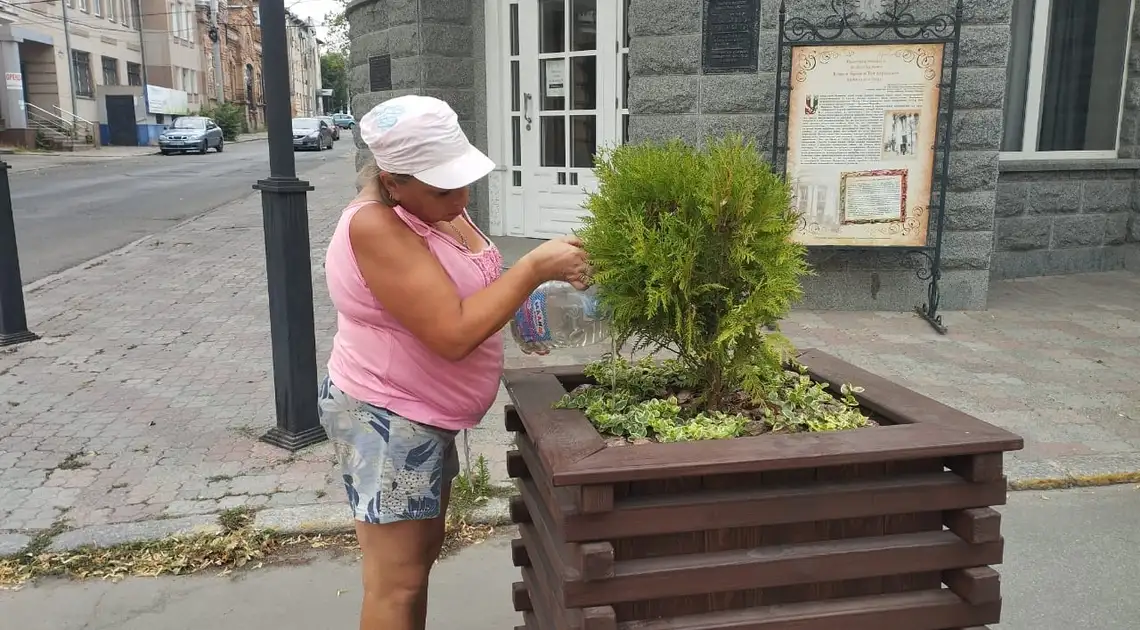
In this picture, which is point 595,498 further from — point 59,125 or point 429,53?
point 59,125

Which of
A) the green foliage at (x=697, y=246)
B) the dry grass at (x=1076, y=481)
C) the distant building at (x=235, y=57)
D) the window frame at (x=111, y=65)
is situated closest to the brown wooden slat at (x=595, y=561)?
the green foliage at (x=697, y=246)

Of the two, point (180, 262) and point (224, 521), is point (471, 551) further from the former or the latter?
point (180, 262)

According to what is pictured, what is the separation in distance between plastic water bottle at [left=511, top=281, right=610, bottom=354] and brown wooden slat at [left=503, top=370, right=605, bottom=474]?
10 centimetres

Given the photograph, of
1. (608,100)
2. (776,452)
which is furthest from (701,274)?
(608,100)

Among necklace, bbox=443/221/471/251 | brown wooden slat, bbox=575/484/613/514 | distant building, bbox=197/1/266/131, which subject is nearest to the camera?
brown wooden slat, bbox=575/484/613/514

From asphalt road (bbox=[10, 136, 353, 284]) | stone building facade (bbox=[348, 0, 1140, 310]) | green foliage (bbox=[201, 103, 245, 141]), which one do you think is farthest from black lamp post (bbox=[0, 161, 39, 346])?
green foliage (bbox=[201, 103, 245, 141])

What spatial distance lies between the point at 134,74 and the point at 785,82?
43.6 meters

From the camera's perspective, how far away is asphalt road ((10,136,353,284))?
36.4 feet

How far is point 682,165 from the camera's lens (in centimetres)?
190

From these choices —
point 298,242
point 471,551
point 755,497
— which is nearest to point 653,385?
point 755,497

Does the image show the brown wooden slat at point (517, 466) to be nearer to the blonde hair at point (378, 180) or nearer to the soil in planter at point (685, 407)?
the soil in planter at point (685, 407)

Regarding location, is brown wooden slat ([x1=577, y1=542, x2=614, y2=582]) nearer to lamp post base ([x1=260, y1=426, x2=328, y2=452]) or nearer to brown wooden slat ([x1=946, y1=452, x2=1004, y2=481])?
brown wooden slat ([x1=946, y1=452, x2=1004, y2=481])

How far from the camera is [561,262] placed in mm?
1962

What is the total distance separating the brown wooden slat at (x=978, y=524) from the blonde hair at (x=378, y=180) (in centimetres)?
136
